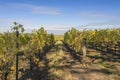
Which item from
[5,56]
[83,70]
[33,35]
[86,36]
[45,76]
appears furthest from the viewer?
[86,36]

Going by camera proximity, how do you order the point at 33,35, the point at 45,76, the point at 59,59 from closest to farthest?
the point at 45,76, the point at 59,59, the point at 33,35

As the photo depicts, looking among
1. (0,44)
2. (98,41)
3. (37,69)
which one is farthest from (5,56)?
(98,41)

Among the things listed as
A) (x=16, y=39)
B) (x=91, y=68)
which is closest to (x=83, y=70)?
(x=91, y=68)

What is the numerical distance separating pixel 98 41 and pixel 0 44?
50.7m

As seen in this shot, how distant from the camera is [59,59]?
52500 millimetres

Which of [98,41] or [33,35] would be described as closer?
[33,35]

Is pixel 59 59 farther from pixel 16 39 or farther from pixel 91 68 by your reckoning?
pixel 16 39

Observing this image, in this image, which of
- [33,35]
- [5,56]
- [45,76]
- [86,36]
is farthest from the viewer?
[86,36]

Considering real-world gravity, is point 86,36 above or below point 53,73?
above

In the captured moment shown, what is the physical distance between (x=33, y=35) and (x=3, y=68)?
30121 millimetres

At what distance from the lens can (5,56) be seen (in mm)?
25547

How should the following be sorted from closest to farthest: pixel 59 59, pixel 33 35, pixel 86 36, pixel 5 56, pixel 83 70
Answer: pixel 5 56, pixel 83 70, pixel 59 59, pixel 33 35, pixel 86 36

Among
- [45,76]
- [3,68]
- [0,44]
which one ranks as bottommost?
[45,76]

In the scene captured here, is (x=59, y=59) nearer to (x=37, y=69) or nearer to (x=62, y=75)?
(x=37, y=69)
